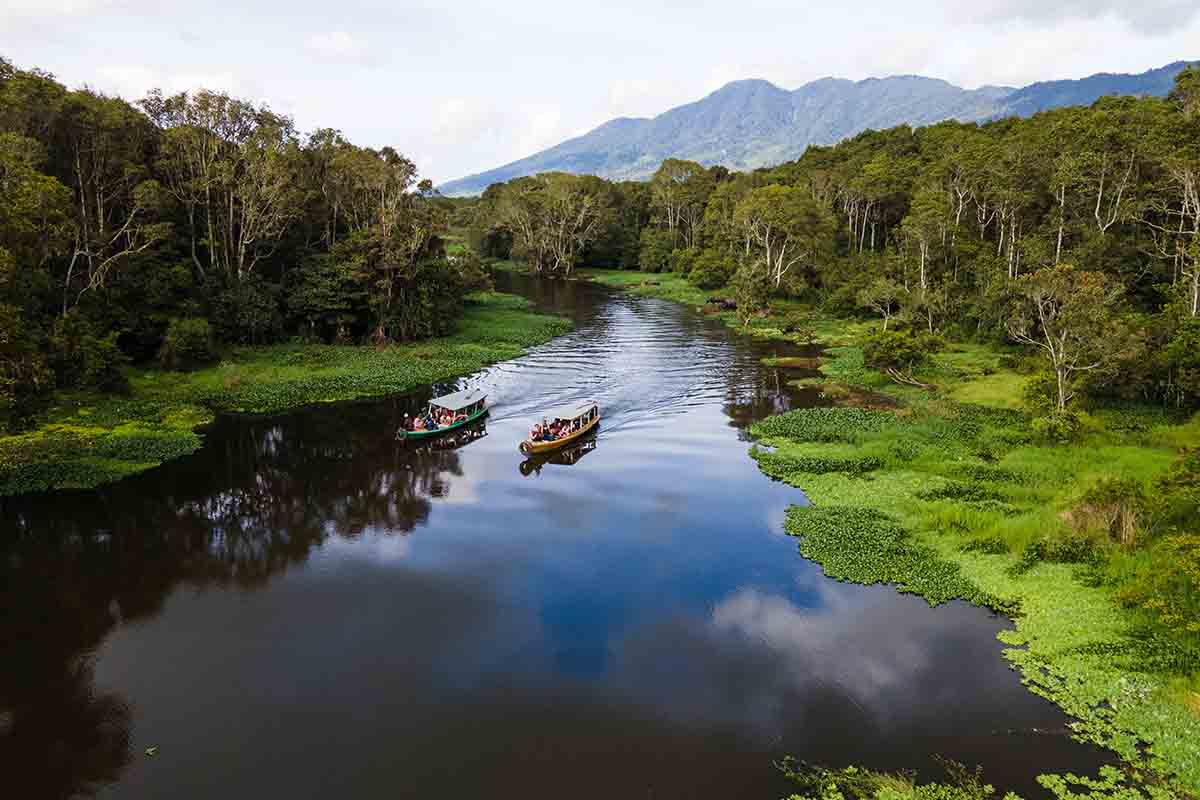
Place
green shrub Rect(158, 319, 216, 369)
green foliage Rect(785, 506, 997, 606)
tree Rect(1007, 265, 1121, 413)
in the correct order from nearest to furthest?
green foliage Rect(785, 506, 997, 606)
tree Rect(1007, 265, 1121, 413)
green shrub Rect(158, 319, 216, 369)

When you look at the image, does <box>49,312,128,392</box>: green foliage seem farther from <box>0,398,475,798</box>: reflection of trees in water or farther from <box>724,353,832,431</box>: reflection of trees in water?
<box>724,353,832,431</box>: reflection of trees in water

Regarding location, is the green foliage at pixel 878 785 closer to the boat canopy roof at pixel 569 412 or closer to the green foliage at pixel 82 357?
the boat canopy roof at pixel 569 412

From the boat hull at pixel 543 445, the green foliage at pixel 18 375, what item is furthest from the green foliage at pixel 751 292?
the green foliage at pixel 18 375

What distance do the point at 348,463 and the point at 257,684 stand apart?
64.1ft

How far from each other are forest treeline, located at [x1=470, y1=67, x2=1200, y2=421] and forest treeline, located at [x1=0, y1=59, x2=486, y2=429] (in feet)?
135

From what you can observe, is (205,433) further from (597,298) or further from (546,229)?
(546,229)

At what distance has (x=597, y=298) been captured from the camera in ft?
354

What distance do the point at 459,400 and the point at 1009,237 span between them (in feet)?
189

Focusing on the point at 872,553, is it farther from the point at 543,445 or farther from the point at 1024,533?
the point at 543,445

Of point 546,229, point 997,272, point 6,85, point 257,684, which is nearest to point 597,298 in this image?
point 546,229

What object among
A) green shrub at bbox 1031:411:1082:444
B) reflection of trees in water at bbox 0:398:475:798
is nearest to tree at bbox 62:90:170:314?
reflection of trees in water at bbox 0:398:475:798

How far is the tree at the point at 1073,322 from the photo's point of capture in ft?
124

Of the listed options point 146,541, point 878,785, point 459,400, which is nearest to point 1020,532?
point 878,785

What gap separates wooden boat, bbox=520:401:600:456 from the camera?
4047 cm
